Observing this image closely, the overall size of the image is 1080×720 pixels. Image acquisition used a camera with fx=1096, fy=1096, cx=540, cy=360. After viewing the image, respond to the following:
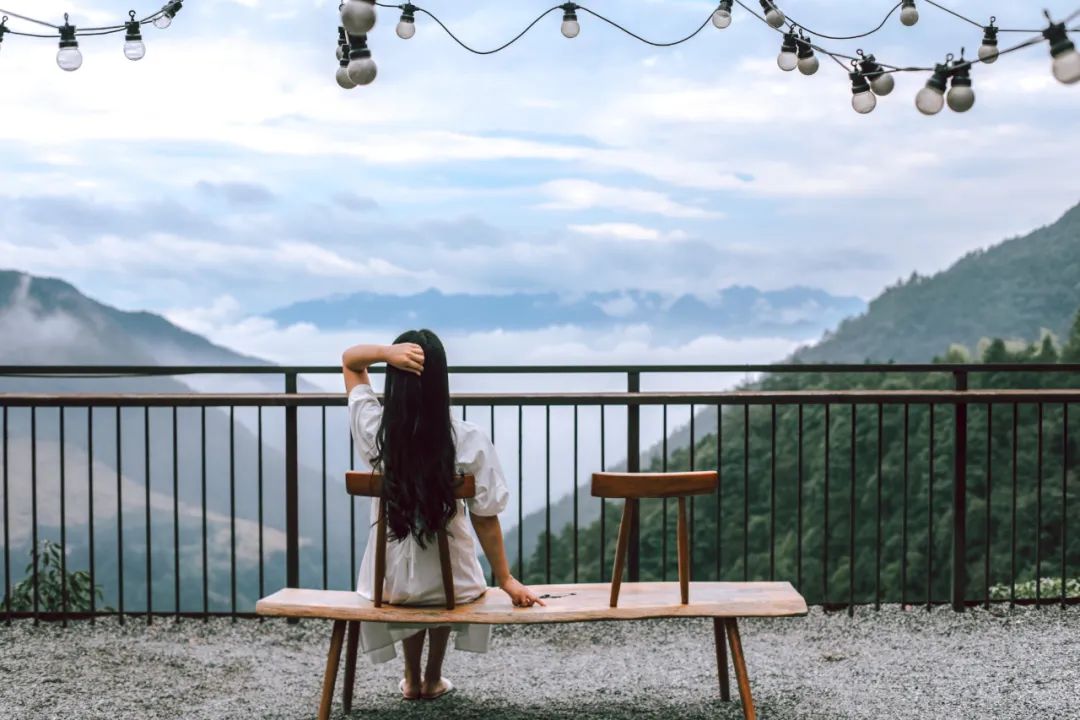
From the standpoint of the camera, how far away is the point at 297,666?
445cm

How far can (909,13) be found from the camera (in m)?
5.04

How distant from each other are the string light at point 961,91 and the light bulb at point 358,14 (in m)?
1.87

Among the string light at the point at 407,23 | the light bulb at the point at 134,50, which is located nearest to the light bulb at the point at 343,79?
the string light at the point at 407,23

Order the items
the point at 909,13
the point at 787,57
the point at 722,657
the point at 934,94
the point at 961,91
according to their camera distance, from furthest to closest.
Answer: the point at 909,13 → the point at 787,57 → the point at 722,657 → the point at 961,91 → the point at 934,94

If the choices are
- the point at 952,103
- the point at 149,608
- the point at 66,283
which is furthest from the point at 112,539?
the point at 952,103

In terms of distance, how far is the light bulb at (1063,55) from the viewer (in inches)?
120

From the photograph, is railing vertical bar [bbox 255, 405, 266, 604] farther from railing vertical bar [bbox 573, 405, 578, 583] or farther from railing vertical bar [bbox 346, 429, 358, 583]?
railing vertical bar [bbox 573, 405, 578, 583]

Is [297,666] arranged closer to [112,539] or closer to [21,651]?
[21,651]

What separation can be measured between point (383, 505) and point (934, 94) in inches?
84.5

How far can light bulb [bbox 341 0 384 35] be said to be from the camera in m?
3.17

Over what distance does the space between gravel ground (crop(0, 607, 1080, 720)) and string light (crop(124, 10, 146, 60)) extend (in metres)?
2.51

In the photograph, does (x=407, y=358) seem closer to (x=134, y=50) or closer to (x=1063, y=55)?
(x=1063, y=55)

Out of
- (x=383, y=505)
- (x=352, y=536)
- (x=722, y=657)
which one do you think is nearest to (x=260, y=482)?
(x=352, y=536)

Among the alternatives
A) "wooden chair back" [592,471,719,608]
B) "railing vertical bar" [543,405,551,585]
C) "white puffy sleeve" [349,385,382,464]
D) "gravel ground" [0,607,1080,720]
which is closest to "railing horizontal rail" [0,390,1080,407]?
"railing vertical bar" [543,405,551,585]
